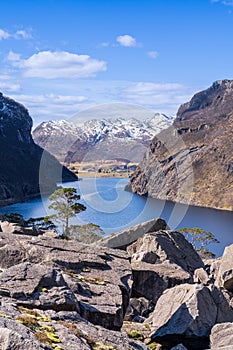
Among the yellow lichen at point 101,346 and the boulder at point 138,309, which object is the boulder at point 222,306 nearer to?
the boulder at point 138,309

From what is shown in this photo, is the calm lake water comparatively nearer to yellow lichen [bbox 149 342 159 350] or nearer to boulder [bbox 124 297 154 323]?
boulder [bbox 124 297 154 323]

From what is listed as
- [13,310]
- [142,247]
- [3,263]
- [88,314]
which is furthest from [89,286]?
[142,247]

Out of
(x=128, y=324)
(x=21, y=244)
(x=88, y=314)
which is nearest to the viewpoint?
(x=88, y=314)

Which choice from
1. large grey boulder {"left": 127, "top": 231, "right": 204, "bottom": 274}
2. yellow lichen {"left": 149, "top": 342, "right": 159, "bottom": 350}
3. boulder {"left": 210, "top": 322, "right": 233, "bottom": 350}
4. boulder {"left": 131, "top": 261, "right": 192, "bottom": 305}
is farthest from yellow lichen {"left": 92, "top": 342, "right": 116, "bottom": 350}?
large grey boulder {"left": 127, "top": 231, "right": 204, "bottom": 274}

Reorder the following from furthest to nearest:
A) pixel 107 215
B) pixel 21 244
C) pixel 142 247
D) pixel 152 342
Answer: pixel 107 215, pixel 142 247, pixel 21 244, pixel 152 342

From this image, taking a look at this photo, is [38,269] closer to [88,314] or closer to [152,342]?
[88,314]

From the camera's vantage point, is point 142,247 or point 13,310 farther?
point 142,247
